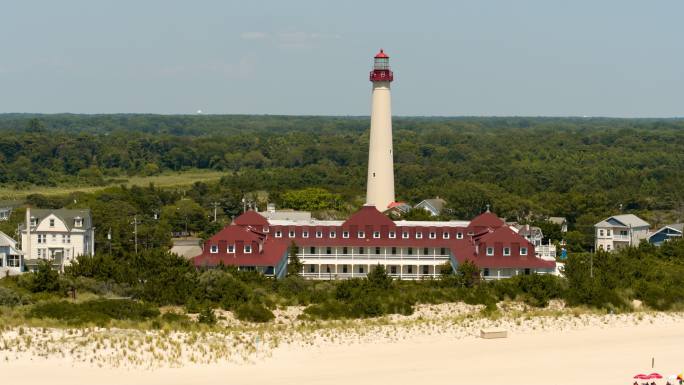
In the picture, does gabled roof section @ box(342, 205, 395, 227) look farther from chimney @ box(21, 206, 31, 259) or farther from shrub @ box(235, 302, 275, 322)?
chimney @ box(21, 206, 31, 259)

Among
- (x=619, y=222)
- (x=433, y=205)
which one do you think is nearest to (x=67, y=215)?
(x=433, y=205)

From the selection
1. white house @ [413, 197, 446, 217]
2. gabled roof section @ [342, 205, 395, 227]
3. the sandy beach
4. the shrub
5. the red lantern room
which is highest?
the red lantern room

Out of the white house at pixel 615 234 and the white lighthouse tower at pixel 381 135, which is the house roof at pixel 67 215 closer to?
the white lighthouse tower at pixel 381 135

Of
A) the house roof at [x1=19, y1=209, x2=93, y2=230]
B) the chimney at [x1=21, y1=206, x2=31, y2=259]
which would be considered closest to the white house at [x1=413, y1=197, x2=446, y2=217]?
the house roof at [x1=19, y1=209, x2=93, y2=230]

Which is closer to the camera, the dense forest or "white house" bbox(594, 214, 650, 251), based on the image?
"white house" bbox(594, 214, 650, 251)

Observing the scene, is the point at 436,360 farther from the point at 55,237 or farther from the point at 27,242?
the point at 27,242
